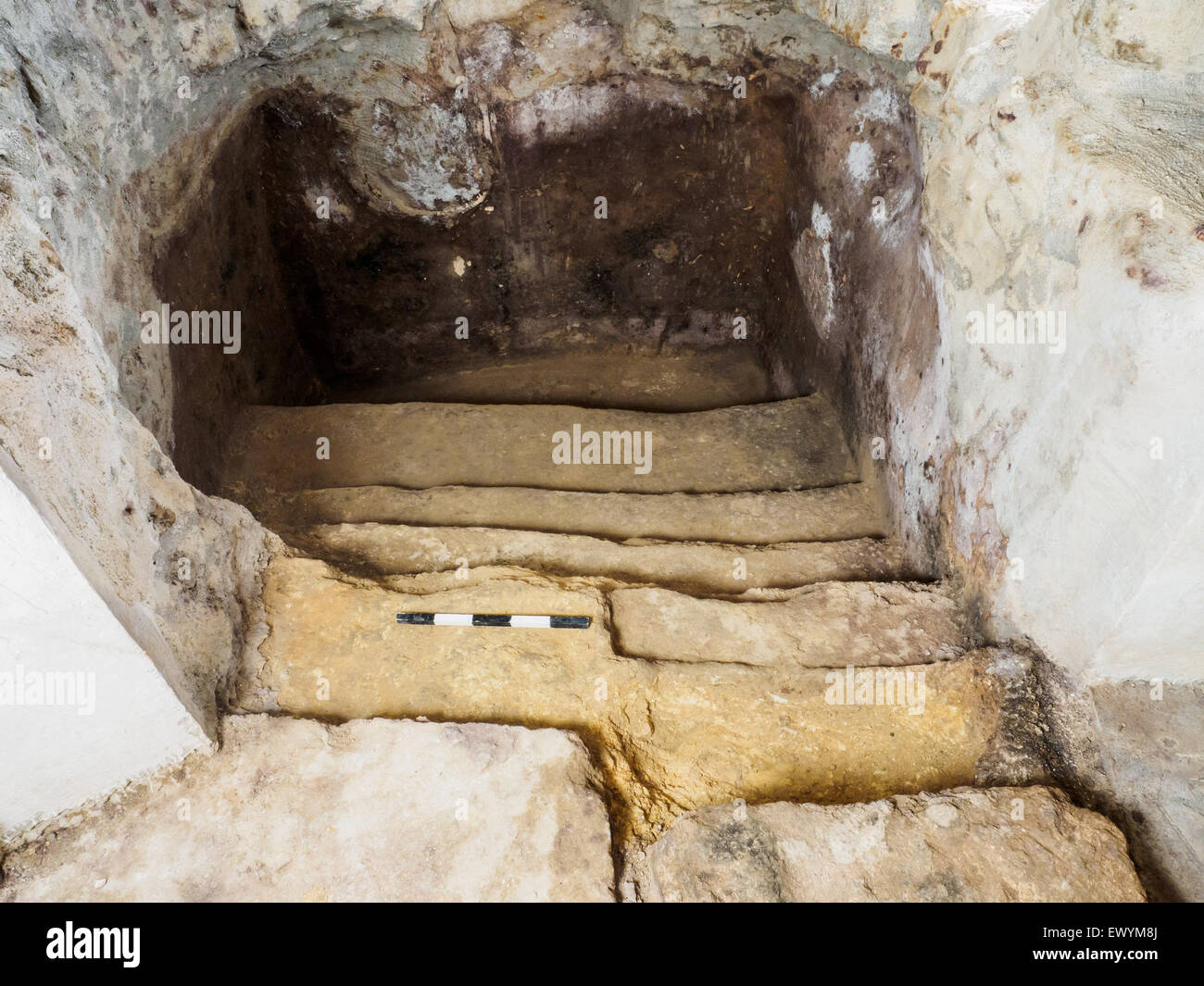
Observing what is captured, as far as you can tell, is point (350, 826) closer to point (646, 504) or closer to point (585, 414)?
point (646, 504)

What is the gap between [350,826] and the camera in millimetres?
1967

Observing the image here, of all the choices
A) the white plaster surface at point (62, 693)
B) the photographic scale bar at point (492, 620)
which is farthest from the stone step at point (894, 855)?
the white plaster surface at point (62, 693)

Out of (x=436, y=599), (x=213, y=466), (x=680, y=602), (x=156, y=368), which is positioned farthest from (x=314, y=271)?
(x=680, y=602)

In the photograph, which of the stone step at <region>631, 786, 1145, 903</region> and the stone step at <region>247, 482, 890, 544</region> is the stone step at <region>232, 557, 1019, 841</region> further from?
the stone step at <region>247, 482, 890, 544</region>

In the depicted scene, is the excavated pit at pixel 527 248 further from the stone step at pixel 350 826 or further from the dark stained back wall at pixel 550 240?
the stone step at pixel 350 826

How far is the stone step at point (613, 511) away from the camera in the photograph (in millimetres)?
3307

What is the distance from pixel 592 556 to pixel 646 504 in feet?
1.74

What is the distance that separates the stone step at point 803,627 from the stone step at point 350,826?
0.56 m

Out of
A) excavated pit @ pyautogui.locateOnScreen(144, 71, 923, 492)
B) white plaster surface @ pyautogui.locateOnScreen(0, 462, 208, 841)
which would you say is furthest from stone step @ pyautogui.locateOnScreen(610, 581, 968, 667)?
white plaster surface @ pyautogui.locateOnScreen(0, 462, 208, 841)

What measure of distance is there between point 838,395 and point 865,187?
0.96m

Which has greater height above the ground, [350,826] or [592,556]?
[592,556]

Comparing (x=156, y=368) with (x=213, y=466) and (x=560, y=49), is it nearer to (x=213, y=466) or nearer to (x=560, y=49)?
(x=213, y=466)

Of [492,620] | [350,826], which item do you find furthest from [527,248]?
[350,826]

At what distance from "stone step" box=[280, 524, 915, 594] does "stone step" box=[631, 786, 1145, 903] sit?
3.42ft
